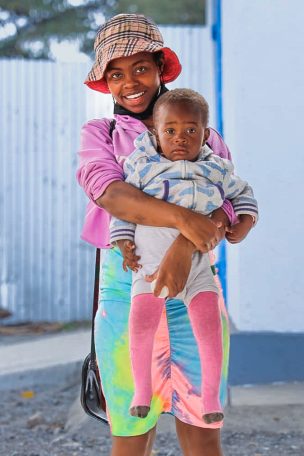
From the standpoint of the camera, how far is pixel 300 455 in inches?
159

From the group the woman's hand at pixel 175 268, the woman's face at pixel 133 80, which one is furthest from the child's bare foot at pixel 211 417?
the woman's face at pixel 133 80

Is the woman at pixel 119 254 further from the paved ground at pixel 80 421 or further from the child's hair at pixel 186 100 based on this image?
the paved ground at pixel 80 421

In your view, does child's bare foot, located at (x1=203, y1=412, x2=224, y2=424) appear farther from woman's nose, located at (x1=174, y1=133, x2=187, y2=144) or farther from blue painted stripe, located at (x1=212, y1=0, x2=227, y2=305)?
blue painted stripe, located at (x1=212, y1=0, x2=227, y2=305)

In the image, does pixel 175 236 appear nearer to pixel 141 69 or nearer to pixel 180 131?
pixel 180 131

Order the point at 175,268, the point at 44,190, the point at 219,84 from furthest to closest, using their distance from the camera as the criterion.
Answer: the point at 44,190, the point at 219,84, the point at 175,268

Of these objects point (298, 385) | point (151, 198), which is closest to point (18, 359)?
point (298, 385)

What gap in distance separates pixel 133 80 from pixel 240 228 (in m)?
0.58

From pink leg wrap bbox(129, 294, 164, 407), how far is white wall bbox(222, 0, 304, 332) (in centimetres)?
246

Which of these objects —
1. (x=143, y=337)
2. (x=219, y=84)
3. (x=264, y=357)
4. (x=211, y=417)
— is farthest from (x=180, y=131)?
(x=219, y=84)

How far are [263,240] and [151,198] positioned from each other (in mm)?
2501

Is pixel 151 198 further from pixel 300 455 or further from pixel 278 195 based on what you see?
pixel 278 195

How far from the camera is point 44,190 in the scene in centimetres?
814

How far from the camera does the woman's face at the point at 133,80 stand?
2.64m

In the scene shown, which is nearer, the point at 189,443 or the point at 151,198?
the point at 151,198
